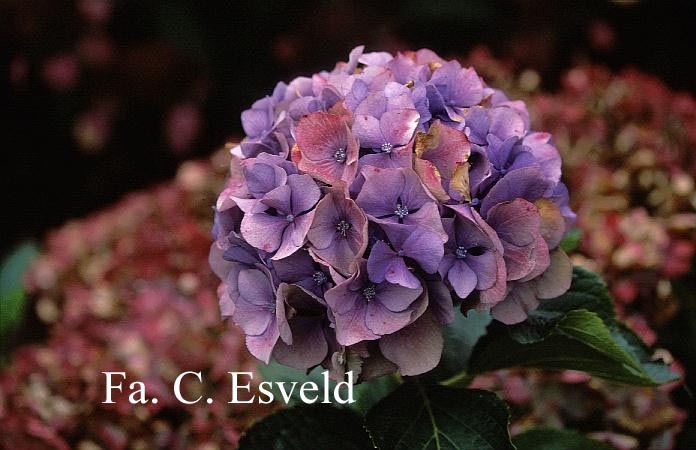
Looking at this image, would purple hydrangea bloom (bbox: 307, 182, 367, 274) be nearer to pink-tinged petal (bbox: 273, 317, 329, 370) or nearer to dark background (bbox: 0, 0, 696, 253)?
pink-tinged petal (bbox: 273, 317, 329, 370)

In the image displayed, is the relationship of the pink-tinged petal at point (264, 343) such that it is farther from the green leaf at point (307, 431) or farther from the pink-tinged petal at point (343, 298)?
the green leaf at point (307, 431)

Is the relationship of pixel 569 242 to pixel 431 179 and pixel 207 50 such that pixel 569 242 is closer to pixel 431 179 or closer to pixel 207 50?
pixel 431 179

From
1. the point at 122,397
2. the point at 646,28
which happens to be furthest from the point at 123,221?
the point at 646,28

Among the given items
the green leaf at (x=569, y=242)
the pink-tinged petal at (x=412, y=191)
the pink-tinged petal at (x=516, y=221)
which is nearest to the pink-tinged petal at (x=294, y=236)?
the pink-tinged petal at (x=412, y=191)

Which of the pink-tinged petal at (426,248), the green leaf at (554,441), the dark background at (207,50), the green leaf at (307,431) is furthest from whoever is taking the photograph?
the dark background at (207,50)

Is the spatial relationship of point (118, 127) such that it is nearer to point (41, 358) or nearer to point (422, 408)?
point (41, 358)

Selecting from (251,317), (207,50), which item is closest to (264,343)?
(251,317)

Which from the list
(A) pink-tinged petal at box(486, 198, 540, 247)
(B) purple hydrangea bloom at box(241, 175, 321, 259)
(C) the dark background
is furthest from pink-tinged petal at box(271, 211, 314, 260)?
(C) the dark background
